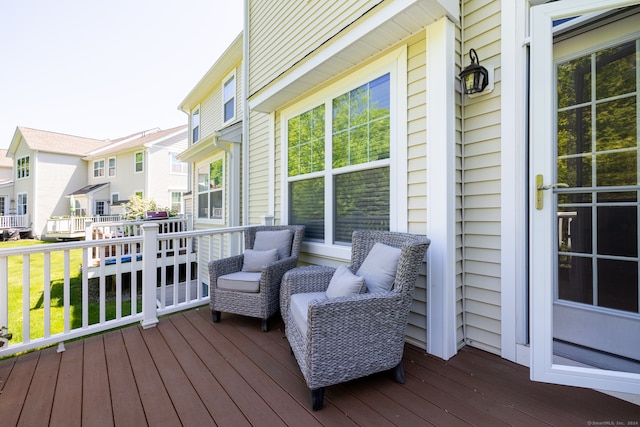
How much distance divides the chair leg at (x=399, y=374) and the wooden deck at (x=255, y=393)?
4cm

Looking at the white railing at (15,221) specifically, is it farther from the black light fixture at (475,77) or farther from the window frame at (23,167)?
the black light fixture at (475,77)

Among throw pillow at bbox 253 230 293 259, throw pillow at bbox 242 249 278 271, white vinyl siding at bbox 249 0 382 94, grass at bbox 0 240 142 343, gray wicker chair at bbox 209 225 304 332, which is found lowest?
grass at bbox 0 240 142 343

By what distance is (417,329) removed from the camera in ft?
8.17

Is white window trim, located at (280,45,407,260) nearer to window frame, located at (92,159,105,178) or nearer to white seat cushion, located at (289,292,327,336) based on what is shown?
white seat cushion, located at (289,292,327,336)

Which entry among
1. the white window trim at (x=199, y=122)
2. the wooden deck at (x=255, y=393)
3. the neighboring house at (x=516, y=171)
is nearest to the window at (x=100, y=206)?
the white window trim at (x=199, y=122)

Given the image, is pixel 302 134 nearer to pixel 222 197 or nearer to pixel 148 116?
pixel 222 197

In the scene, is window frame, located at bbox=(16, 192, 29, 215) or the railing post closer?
the railing post

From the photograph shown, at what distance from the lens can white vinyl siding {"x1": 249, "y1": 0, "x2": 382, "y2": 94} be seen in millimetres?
3420

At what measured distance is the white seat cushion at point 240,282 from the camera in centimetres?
295

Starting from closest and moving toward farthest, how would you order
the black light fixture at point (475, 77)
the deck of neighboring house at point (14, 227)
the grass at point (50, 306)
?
1. the black light fixture at point (475, 77)
2. the grass at point (50, 306)
3. the deck of neighboring house at point (14, 227)

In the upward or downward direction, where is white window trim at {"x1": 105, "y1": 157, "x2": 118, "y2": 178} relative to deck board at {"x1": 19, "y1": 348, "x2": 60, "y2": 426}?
upward

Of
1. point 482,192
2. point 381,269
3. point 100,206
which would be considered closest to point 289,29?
point 482,192

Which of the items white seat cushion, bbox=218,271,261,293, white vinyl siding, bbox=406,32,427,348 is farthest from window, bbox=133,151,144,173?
white vinyl siding, bbox=406,32,427,348

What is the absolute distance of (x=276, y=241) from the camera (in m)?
3.58
